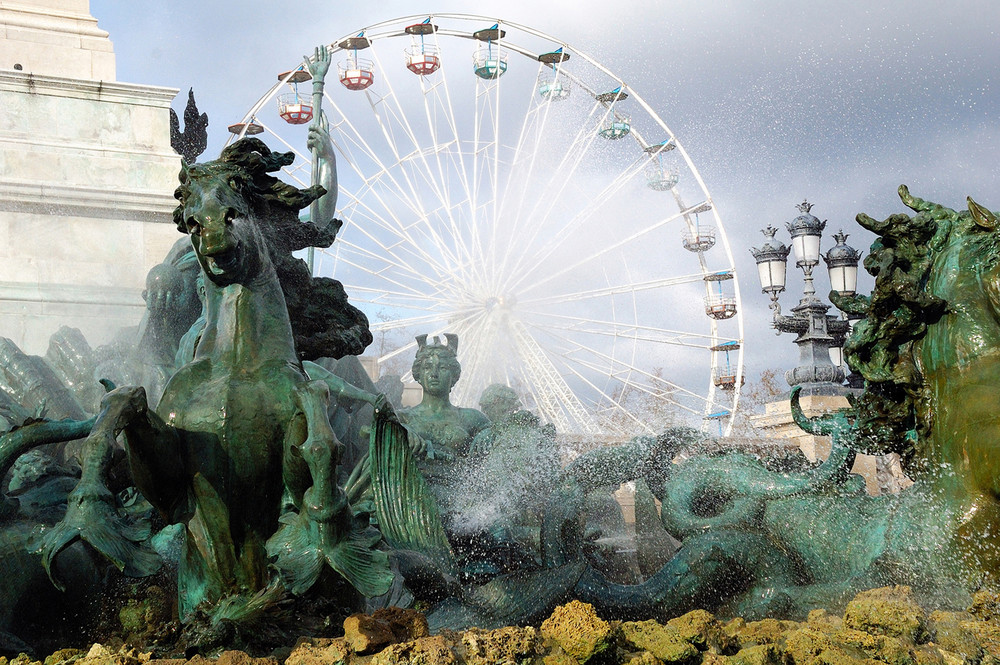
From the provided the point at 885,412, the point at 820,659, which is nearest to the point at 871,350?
the point at 885,412

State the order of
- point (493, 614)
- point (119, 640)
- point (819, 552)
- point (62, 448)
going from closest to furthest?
point (119, 640) < point (493, 614) < point (819, 552) < point (62, 448)

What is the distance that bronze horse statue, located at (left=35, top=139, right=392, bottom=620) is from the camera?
134 inches

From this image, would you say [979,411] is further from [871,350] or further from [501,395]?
[501,395]

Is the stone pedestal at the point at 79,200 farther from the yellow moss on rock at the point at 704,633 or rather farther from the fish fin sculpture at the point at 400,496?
the yellow moss on rock at the point at 704,633

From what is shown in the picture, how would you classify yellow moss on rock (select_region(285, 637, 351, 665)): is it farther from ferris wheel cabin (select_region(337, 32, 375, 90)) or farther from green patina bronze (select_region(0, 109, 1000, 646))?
ferris wheel cabin (select_region(337, 32, 375, 90))

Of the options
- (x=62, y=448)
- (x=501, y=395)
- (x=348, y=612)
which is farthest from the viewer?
(x=501, y=395)

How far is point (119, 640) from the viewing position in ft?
13.6

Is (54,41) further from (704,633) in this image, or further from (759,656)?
(759,656)

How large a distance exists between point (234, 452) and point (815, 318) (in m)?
8.07

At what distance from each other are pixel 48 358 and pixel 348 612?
3.91 metres

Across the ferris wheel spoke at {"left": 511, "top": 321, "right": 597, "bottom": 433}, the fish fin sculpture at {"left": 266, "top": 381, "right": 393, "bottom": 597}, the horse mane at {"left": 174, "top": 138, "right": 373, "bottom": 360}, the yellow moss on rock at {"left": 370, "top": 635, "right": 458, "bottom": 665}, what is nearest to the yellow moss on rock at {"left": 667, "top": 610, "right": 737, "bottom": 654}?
the yellow moss on rock at {"left": 370, "top": 635, "right": 458, "bottom": 665}

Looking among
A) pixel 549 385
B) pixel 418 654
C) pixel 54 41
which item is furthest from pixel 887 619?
pixel 549 385

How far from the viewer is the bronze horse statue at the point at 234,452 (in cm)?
341

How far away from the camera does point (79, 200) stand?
836 centimetres
